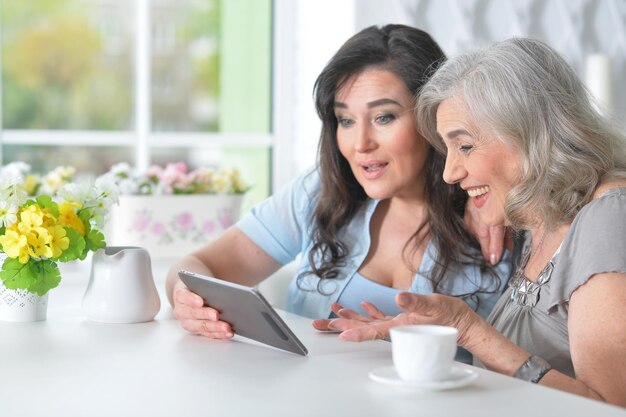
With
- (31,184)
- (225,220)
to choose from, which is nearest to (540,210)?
(225,220)

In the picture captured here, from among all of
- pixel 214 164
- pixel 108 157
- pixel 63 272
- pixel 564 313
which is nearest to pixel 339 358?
pixel 564 313

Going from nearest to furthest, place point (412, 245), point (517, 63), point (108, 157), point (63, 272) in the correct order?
1. point (517, 63)
2. point (412, 245)
3. point (63, 272)
4. point (108, 157)

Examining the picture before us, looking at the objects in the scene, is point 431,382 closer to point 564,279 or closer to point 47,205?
point 564,279

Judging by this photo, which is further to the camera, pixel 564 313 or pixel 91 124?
pixel 91 124

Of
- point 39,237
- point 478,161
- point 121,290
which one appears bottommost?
point 121,290

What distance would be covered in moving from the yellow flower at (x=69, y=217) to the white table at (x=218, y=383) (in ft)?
0.74

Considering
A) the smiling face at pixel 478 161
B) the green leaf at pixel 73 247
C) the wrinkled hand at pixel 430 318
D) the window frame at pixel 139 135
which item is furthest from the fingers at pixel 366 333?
the window frame at pixel 139 135

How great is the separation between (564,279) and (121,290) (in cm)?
82

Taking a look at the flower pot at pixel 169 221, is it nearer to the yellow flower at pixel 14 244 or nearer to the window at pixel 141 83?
the window at pixel 141 83

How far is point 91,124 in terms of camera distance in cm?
595

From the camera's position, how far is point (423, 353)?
113 centimetres

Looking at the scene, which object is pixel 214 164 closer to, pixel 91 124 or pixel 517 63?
pixel 517 63

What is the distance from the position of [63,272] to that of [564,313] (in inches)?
53.0

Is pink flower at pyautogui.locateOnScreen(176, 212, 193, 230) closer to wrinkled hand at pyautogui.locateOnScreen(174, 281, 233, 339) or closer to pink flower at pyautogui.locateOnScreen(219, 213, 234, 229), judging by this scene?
pink flower at pyautogui.locateOnScreen(219, 213, 234, 229)
